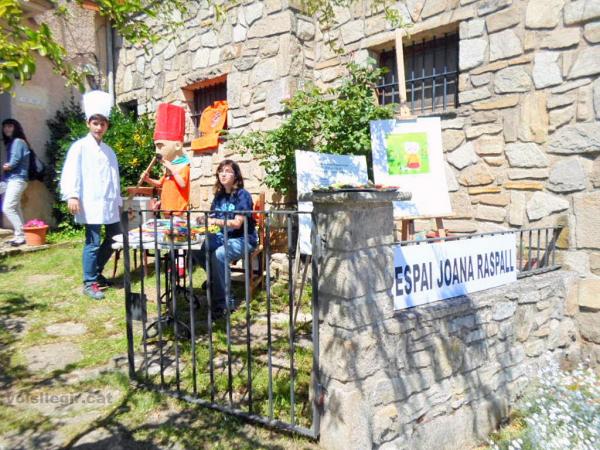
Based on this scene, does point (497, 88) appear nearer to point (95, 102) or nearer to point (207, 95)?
point (95, 102)

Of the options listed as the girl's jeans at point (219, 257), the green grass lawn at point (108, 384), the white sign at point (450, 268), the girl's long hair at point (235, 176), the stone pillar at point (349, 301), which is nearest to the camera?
the stone pillar at point (349, 301)

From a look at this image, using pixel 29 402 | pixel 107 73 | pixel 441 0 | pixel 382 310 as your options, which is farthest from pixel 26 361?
pixel 107 73

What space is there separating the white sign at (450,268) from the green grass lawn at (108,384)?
2.95 feet

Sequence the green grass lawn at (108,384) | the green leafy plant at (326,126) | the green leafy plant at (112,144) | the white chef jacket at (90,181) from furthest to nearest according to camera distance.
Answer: the green leafy plant at (112,144)
the green leafy plant at (326,126)
the white chef jacket at (90,181)
the green grass lawn at (108,384)

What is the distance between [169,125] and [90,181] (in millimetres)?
1609

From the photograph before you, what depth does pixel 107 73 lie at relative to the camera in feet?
24.1

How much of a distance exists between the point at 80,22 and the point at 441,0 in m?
5.82

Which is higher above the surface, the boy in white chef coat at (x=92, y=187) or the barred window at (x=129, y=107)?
the barred window at (x=129, y=107)

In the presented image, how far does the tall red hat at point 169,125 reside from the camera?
521 cm

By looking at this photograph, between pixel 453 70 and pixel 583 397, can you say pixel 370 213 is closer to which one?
pixel 583 397

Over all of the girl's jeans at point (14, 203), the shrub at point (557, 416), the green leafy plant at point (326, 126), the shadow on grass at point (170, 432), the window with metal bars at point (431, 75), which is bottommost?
the shrub at point (557, 416)

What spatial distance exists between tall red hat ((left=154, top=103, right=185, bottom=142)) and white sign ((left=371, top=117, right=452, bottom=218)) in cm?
257

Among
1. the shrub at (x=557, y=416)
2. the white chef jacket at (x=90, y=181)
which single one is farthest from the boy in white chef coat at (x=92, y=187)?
the shrub at (x=557, y=416)

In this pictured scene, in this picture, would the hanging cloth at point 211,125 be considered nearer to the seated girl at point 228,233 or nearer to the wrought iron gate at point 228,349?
the seated girl at point 228,233
